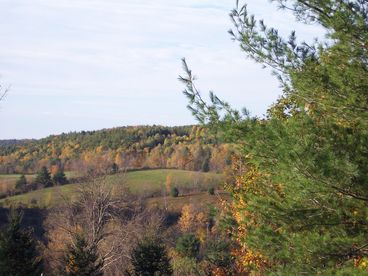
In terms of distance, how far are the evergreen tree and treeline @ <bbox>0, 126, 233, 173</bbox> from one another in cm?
10633

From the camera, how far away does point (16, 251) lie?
25.9 meters

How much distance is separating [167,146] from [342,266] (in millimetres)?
133094

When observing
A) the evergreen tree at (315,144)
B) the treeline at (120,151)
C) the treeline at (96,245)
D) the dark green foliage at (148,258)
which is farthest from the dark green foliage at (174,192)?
the evergreen tree at (315,144)

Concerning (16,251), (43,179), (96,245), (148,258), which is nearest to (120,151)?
(43,179)

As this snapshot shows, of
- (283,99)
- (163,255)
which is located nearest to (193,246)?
(163,255)

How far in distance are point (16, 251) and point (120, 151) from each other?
110 meters

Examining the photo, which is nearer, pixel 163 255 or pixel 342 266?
pixel 342 266

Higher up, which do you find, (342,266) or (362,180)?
(362,180)

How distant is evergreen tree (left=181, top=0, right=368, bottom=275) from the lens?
6383mm

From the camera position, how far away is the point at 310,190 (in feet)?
21.0

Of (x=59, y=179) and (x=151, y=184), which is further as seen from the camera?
(x=151, y=184)

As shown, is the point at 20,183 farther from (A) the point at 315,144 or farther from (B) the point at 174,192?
(A) the point at 315,144

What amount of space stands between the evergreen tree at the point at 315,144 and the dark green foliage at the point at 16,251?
68.1 feet

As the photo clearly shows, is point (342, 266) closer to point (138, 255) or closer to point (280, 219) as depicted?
point (280, 219)
